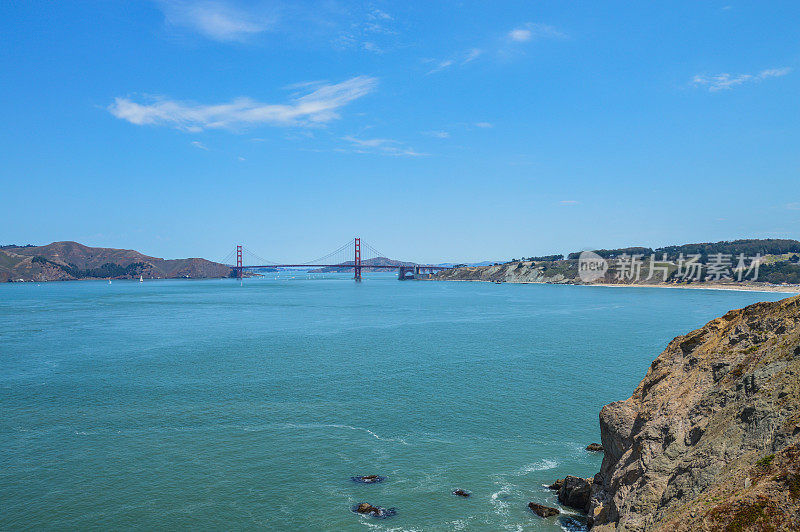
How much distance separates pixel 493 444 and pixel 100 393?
104 feet

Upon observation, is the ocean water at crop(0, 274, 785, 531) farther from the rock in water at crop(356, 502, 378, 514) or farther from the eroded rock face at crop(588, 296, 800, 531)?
the eroded rock face at crop(588, 296, 800, 531)

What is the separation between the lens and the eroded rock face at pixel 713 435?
12.2m

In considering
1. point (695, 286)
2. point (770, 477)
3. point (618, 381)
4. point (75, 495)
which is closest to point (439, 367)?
point (618, 381)

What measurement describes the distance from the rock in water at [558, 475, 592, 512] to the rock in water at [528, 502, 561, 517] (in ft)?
3.16

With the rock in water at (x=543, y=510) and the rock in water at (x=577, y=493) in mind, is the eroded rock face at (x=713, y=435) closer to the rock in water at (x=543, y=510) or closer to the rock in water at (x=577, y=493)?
the rock in water at (x=577, y=493)

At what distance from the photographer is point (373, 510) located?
21.7m

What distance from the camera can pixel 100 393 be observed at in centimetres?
4056

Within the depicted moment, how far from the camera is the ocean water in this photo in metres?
22.2

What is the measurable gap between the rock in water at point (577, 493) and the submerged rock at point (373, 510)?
768 centimetres

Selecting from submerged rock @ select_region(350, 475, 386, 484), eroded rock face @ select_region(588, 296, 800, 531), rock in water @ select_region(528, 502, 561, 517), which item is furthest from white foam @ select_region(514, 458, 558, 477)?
submerged rock @ select_region(350, 475, 386, 484)

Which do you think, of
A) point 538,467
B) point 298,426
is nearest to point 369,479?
point 538,467

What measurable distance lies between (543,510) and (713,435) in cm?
855

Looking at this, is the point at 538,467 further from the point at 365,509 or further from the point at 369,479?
the point at 365,509

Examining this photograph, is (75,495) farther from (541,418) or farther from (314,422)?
(541,418)
